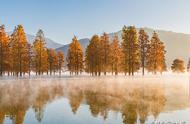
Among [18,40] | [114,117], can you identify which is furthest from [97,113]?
[18,40]

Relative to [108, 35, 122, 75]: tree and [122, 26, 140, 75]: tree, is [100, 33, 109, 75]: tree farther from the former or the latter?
[122, 26, 140, 75]: tree

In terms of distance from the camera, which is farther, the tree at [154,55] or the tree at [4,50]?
the tree at [154,55]

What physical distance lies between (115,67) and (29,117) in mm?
61659

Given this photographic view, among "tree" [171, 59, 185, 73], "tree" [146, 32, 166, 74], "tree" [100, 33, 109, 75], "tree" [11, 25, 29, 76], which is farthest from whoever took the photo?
"tree" [171, 59, 185, 73]

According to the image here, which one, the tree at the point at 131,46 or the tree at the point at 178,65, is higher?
the tree at the point at 131,46

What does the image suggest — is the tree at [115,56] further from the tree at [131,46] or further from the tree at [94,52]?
the tree at [131,46]

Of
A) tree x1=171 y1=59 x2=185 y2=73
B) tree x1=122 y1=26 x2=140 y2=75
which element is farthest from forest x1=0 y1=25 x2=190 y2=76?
tree x1=171 y1=59 x2=185 y2=73

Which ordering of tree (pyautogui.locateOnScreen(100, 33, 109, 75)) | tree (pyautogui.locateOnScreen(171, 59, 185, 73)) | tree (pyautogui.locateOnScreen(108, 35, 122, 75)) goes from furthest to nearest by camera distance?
tree (pyautogui.locateOnScreen(171, 59, 185, 73)) < tree (pyautogui.locateOnScreen(100, 33, 109, 75)) < tree (pyautogui.locateOnScreen(108, 35, 122, 75))

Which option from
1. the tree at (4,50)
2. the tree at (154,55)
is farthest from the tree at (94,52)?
the tree at (4,50)

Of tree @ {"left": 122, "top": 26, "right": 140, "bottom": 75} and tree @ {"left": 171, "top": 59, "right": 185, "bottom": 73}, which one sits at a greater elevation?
tree @ {"left": 122, "top": 26, "right": 140, "bottom": 75}

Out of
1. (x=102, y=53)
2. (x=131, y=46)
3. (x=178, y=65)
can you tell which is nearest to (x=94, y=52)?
(x=102, y=53)

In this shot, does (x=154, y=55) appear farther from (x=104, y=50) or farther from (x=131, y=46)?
(x=104, y=50)

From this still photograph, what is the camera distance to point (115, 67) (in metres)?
76.1

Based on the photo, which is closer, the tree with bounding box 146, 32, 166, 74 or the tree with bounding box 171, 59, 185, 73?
the tree with bounding box 146, 32, 166, 74
